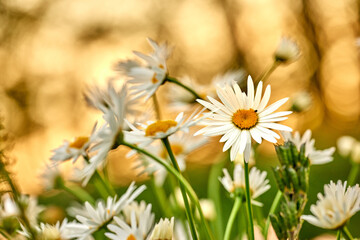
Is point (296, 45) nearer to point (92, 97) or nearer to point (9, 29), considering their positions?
point (92, 97)

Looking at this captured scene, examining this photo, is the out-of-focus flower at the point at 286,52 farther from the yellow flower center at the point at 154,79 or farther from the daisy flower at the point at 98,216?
the daisy flower at the point at 98,216

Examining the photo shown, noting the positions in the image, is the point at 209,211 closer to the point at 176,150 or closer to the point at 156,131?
the point at 176,150

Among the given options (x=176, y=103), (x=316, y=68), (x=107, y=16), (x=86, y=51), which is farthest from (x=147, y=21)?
(x=176, y=103)

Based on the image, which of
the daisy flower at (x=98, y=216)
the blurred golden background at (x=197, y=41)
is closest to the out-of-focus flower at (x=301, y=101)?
the daisy flower at (x=98, y=216)

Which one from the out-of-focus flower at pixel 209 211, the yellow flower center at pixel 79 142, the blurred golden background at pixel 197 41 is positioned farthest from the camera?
the blurred golden background at pixel 197 41

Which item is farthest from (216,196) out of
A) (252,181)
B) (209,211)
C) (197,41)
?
(197,41)

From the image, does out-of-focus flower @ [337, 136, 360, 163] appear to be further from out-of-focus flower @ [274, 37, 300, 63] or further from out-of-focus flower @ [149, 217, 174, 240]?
out-of-focus flower @ [149, 217, 174, 240]
